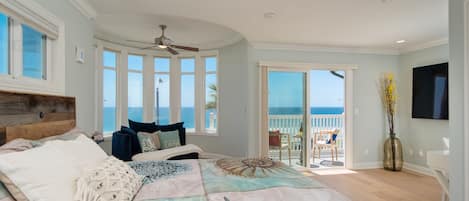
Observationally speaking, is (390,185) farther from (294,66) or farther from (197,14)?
(197,14)

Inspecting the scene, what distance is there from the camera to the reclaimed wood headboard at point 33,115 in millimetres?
1563

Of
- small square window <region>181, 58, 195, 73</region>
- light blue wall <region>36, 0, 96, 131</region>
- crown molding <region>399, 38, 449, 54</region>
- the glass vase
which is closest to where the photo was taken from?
light blue wall <region>36, 0, 96, 131</region>

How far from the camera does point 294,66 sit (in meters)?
4.59

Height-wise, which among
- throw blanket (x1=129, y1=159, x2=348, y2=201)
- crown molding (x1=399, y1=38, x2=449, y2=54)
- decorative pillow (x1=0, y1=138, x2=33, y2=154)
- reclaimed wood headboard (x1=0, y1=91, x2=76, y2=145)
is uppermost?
crown molding (x1=399, y1=38, x2=449, y2=54)

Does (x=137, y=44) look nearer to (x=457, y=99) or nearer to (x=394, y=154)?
(x=457, y=99)

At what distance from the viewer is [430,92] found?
4.22 metres

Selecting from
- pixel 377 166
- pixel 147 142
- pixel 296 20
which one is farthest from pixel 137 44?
pixel 377 166

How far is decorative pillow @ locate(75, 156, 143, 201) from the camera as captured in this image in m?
1.22

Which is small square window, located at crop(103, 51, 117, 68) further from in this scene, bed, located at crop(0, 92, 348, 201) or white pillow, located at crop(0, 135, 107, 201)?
white pillow, located at crop(0, 135, 107, 201)

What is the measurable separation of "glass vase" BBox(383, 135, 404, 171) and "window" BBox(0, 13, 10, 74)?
5.49m

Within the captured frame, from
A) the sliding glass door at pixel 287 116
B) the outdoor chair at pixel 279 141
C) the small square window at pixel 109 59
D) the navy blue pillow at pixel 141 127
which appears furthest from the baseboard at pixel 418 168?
the small square window at pixel 109 59

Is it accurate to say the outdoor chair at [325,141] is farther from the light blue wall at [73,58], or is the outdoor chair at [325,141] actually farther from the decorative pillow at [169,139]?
the light blue wall at [73,58]

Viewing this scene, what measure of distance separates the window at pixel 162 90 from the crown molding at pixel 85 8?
2.75 meters

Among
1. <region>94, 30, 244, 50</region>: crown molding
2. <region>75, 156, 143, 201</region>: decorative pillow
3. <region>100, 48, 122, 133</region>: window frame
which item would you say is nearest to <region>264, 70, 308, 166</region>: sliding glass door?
<region>94, 30, 244, 50</region>: crown molding
